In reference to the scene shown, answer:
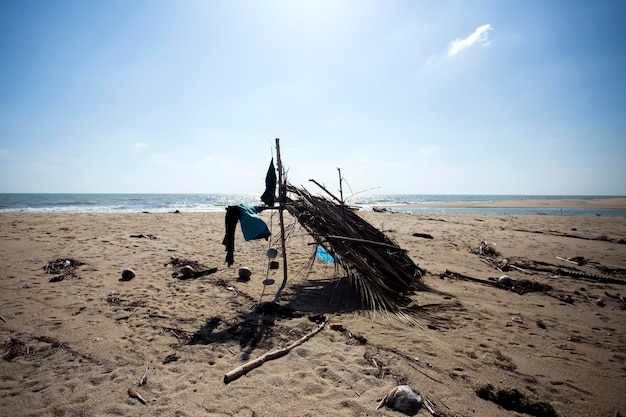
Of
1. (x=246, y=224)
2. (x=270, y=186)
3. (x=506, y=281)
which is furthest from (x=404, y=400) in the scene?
(x=506, y=281)

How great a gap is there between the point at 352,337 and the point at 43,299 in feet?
14.5

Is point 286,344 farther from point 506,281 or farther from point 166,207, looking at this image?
point 166,207

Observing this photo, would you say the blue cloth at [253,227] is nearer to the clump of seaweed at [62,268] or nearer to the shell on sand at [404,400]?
the shell on sand at [404,400]

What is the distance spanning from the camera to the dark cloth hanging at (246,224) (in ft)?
14.5

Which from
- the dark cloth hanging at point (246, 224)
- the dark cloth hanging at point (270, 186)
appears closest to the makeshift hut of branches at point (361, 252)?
the dark cloth hanging at point (270, 186)

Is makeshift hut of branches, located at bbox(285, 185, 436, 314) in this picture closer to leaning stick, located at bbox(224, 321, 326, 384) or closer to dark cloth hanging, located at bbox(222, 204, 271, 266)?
dark cloth hanging, located at bbox(222, 204, 271, 266)

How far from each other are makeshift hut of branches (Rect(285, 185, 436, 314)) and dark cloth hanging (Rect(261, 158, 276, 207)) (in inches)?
11.7

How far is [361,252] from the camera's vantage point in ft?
15.8

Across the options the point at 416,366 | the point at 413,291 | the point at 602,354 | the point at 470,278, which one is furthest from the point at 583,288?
the point at 416,366

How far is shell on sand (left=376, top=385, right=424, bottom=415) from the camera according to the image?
6.94 feet

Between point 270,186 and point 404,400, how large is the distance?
3641mm

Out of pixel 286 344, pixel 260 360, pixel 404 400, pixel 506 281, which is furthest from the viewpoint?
pixel 506 281

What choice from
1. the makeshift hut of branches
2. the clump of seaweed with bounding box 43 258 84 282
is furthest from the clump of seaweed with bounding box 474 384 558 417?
the clump of seaweed with bounding box 43 258 84 282

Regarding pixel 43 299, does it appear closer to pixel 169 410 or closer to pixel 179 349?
pixel 179 349
